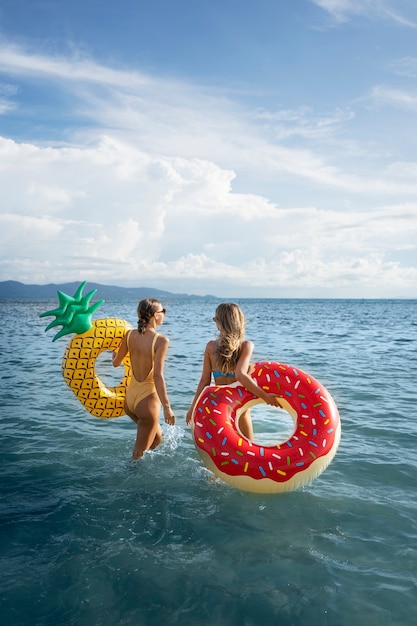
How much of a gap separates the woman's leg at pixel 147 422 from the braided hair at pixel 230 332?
986mm

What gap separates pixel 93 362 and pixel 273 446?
229cm

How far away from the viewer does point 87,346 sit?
5.75 metres

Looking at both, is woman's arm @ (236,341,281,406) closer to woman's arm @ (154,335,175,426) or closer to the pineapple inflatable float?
woman's arm @ (154,335,175,426)

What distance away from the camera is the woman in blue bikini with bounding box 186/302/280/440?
4.57 m

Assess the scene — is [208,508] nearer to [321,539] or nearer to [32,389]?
[321,539]

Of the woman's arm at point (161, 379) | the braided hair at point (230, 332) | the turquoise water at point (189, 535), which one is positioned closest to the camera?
the turquoise water at point (189, 535)

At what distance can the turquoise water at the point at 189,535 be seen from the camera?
330 centimetres

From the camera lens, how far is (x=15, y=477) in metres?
5.21

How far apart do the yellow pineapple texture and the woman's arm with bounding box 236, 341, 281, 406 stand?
1593 millimetres

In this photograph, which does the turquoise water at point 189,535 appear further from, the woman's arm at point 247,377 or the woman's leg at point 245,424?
the woman's arm at point 247,377

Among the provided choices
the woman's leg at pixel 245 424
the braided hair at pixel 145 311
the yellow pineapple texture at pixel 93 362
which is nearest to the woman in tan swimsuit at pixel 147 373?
the braided hair at pixel 145 311

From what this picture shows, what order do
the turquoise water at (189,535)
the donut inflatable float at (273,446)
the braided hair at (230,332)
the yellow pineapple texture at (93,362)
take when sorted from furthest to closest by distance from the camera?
the yellow pineapple texture at (93,362) < the braided hair at (230,332) < the donut inflatable float at (273,446) < the turquoise water at (189,535)

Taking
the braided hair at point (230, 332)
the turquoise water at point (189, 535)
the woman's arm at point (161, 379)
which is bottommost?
the turquoise water at point (189, 535)

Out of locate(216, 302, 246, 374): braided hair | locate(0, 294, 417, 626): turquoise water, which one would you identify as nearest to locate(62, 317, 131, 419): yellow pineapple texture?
locate(0, 294, 417, 626): turquoise water
